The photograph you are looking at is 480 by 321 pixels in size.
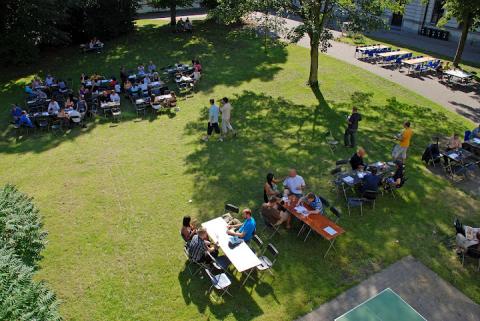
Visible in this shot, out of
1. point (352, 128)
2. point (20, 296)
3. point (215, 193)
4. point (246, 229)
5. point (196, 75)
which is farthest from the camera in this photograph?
point (196, 75)

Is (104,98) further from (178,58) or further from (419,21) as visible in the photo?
(419,21)

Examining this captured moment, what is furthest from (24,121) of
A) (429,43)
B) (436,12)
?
(436,12)

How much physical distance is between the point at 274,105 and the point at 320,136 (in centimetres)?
420

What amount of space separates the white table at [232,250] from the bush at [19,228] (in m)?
4.11

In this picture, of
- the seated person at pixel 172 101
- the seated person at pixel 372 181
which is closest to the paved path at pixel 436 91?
the seated person at pixel 372 181

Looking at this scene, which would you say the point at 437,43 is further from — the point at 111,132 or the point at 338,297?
the point at 338,297

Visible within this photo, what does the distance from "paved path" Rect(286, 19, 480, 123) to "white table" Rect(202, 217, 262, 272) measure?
15.4m

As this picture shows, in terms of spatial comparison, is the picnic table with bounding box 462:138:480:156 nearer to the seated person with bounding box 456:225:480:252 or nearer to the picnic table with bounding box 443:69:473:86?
the seated person with bounding box 456:225:480:252

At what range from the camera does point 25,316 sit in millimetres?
5277

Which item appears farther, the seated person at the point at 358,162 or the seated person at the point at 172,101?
the seated person at the point at 172,101

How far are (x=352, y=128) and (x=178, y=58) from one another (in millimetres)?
16241

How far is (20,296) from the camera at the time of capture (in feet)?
18.3

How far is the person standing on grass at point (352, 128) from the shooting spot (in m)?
15.0

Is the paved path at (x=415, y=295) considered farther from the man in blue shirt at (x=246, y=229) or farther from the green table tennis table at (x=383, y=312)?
the man in blue shirt at (x=246, y=229)
